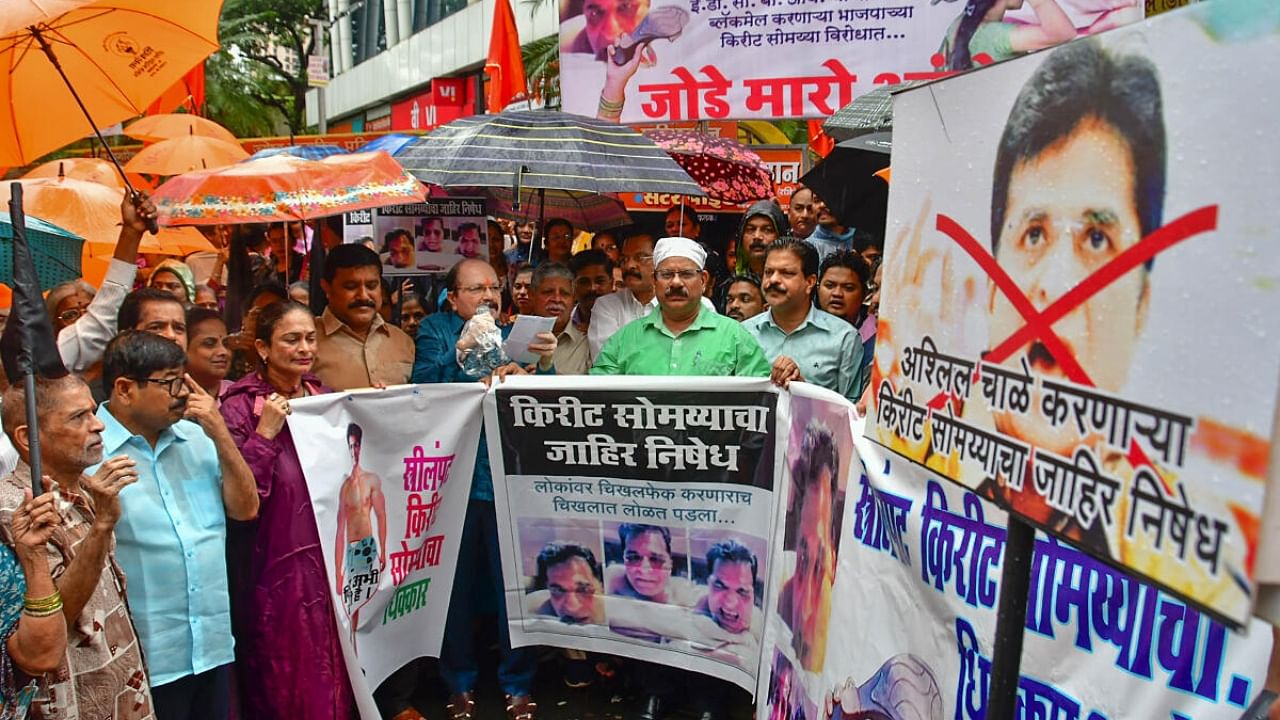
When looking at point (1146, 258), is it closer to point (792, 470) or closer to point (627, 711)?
point (792, 470)

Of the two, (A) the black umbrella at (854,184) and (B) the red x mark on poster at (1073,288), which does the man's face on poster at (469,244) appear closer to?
(A) the black umbrella at (854,184)

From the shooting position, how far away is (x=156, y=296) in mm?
4156

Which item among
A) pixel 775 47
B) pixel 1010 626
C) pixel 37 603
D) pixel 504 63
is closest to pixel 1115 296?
pixel 1010 626

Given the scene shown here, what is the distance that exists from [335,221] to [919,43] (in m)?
4.57

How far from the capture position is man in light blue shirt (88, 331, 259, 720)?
341 centimetres

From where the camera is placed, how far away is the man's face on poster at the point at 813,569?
363 centimetres

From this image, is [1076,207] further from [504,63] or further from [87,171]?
[504,63]

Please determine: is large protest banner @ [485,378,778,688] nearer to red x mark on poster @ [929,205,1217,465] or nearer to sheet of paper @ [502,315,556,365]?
sheet of paper @ [502,315,556,365]

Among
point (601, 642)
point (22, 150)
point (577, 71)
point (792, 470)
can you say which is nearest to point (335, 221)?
point (577, 71)

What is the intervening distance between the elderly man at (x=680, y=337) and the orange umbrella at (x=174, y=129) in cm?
751

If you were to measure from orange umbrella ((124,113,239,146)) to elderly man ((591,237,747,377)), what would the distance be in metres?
7.51

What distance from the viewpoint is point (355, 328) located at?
4.91m

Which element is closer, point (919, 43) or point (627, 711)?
point (627, 711)

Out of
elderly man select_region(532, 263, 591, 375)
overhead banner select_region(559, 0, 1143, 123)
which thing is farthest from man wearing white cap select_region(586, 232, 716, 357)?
overhead banner select_region(559, 0, 1143, 123)
